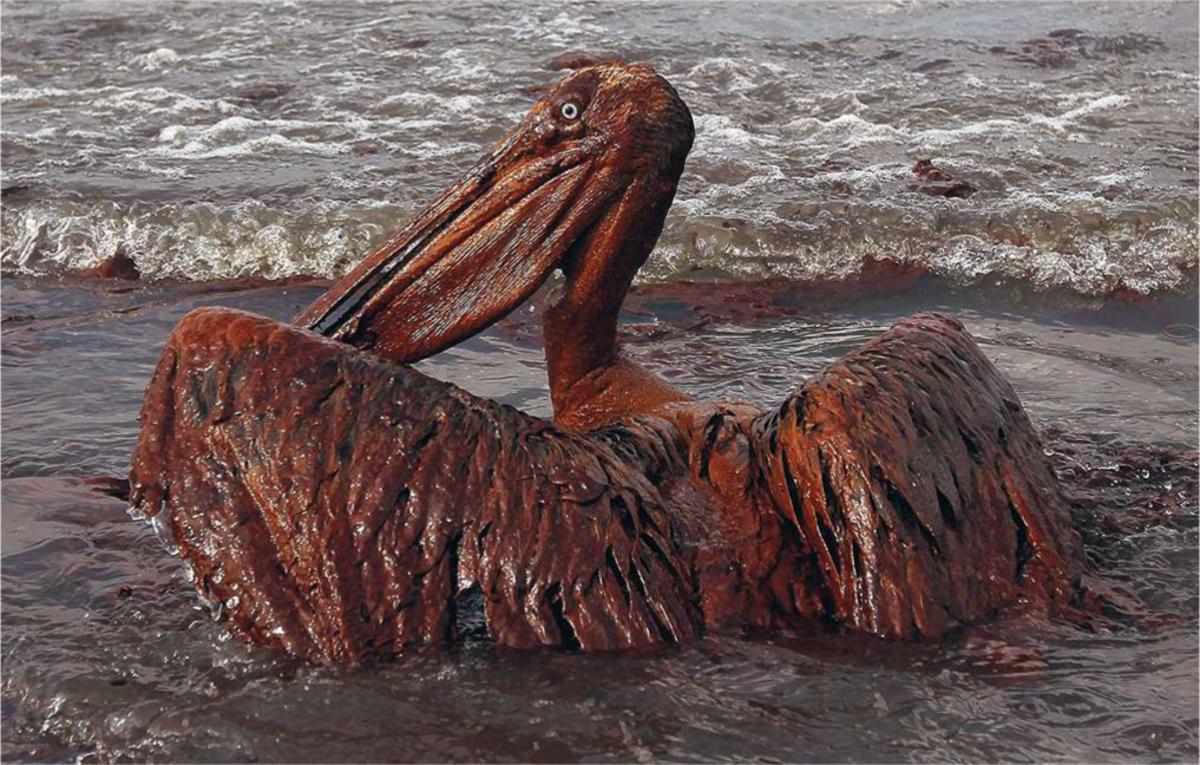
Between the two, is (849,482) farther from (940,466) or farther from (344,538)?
(344,538)

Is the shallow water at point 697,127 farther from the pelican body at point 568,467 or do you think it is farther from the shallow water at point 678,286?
the pelican body at point 568,467

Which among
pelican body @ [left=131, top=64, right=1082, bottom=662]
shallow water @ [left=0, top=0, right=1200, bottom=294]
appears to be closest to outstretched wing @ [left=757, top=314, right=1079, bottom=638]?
pelican body @ [left=131, top=64, right=1082, bottom=662]

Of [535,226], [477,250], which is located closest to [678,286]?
[535,226]

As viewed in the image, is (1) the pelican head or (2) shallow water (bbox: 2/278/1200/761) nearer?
(2) shallow water (bbox: 2/278/1200/761)

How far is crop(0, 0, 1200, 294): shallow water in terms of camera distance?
341 inches

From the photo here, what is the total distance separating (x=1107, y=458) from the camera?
596cm

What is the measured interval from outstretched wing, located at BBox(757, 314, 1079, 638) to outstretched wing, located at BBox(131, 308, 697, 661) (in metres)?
0.61

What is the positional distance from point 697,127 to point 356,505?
687cm

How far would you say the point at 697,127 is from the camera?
34.6 ft

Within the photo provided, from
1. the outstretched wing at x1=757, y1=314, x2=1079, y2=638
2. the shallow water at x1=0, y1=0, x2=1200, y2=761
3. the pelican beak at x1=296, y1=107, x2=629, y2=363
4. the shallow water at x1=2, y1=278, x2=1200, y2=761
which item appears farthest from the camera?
the pelican beak at x1=296, y1=107, x2=629, y2=363

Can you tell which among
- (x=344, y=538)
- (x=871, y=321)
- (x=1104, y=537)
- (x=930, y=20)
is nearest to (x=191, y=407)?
(x=344, y=538)

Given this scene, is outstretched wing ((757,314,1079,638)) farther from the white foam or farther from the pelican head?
the white foam

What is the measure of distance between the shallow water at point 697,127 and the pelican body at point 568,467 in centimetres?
331

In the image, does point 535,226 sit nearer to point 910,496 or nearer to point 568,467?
point 568,467
